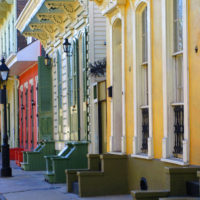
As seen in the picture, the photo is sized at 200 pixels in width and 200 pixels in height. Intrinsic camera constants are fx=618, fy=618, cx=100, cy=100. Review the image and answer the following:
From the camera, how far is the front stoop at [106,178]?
45.0ft

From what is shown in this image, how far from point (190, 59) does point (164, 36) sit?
1.33 meters

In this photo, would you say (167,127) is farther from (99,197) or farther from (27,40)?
(27,40)

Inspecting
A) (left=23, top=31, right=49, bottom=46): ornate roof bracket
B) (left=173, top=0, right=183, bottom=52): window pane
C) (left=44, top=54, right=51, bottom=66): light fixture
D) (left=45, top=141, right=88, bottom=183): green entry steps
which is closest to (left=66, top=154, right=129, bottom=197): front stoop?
(left=45, top=141, right=88, bottom=183): green entry steps

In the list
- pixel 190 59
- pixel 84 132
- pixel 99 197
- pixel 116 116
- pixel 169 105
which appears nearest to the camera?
pixel 190 59

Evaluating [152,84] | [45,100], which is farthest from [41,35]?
[152,84]

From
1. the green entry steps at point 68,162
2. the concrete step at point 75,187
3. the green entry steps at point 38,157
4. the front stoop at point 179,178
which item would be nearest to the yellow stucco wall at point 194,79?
the front stoop at point 179,178

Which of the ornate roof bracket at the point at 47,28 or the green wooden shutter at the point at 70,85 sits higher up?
the ornate roof bracket at the point at 47,28

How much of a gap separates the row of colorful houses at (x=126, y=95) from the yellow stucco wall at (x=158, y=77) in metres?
0.02

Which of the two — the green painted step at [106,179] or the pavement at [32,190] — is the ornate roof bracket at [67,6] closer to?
Answer: the pavement at [32,190]

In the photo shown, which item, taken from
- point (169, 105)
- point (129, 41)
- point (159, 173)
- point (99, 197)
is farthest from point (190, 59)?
point (99, 197)

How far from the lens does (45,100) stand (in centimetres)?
2459

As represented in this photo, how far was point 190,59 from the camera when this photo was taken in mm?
10242

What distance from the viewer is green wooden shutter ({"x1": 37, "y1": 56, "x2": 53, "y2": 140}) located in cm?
2447

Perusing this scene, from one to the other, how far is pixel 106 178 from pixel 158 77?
316cm
